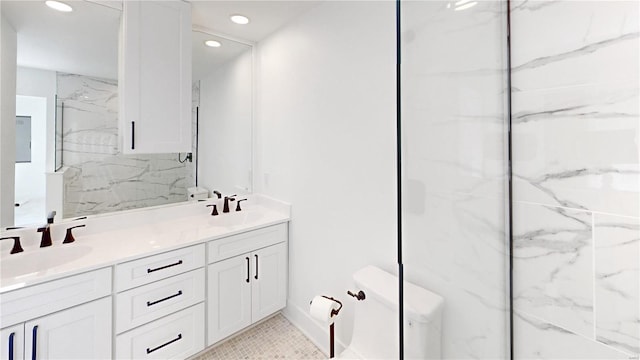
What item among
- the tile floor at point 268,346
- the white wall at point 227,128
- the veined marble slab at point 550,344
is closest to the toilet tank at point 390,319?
the veined marble slab at point 550,344

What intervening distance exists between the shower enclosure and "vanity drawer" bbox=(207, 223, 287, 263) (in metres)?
1.36

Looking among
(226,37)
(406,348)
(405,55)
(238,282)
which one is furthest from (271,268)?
(226,37)

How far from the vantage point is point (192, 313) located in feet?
5.72

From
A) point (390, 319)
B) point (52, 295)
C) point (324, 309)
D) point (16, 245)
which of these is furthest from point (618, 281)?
point (16, 245)

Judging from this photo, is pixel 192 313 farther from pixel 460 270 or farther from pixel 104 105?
pixel 460 270

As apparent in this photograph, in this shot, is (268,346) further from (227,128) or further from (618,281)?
(618,281)

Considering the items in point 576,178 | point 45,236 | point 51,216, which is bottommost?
point 45,236

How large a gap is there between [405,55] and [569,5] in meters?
0.60

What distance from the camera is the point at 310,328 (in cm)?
207

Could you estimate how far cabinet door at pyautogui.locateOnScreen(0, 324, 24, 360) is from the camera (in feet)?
3.84

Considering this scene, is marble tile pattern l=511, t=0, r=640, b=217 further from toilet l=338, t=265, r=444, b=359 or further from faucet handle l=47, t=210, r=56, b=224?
faucet handle l=47, t=210, r=56, b=224

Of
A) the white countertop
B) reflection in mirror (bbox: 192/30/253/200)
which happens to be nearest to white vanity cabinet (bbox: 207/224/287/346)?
the white countertop

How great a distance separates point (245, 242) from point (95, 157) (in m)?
1.12

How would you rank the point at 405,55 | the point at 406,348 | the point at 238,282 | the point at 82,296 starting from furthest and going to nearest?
the point at 238,282, the point at 82,296, the point at 406,348, the point at 405,55
